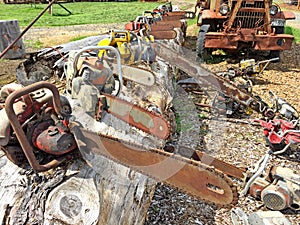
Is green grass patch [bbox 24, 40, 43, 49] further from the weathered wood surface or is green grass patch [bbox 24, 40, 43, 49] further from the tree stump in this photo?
the weathered wood surface

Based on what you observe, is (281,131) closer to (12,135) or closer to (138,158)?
(138,158)

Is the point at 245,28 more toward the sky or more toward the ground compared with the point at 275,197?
more toward the sky

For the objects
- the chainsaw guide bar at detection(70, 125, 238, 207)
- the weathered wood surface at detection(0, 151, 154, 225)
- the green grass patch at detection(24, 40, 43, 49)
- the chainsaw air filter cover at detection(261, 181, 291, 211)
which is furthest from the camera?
the green grass patch at detection(24, 40, 43, 49)

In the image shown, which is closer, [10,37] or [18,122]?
A: [18,122]

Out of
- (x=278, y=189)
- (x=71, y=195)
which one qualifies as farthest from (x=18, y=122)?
(x=278, y=189)

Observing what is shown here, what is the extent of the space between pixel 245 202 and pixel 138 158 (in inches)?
73.8

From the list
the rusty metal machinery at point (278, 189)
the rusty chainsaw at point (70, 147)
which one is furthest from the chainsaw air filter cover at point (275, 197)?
the rusty chainsaw at point (70, 147)

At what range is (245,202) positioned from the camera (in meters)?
3.39

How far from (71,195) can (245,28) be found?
7.03 m

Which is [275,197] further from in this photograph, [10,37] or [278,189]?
[10,37]

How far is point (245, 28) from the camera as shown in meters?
7.88

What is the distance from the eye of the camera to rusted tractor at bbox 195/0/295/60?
738cm

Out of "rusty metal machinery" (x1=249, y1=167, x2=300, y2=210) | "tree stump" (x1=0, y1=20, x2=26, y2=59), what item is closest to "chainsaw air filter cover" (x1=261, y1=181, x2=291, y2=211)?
"rusty metal machinery" (x1=249, y1=167, x2=300, y2=210)

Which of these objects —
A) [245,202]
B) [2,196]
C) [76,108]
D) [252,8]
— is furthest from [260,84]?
[2,196]
